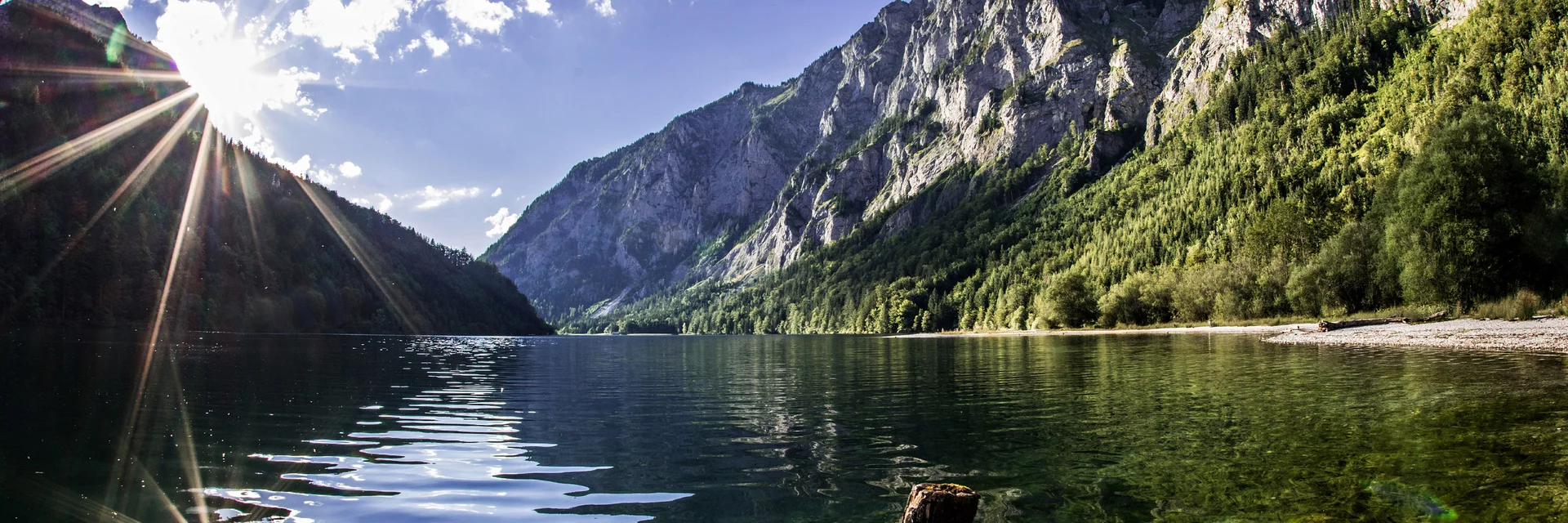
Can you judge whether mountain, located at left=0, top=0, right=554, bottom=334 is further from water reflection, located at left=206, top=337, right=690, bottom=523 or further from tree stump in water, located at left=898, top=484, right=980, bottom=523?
tree stump in water, located at left=898, top=484, right=980, bottom=523

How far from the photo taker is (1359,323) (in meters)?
72.4

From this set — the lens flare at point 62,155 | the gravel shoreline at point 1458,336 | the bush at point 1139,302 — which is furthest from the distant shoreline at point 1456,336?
the lens flare at point 62,155

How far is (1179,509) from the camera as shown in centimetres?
1094

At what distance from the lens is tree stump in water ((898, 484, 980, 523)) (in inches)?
269

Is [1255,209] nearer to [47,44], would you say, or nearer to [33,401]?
[33,401]

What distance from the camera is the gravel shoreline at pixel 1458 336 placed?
132 ft

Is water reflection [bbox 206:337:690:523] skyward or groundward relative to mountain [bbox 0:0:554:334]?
groundward

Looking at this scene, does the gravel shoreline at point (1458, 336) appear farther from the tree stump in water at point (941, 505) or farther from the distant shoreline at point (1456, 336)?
the tree stump in water at point (941, 505)

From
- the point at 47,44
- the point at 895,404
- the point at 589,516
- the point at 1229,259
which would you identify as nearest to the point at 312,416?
the point at 589,516

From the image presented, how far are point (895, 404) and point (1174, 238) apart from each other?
141 m

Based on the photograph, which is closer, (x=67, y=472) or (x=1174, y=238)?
(x=67, y=472)

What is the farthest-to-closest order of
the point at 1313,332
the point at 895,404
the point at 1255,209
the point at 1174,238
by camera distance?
the point at 1174,238 < the point at 1255,209 < the point at 1313,332 < the point at 895,404

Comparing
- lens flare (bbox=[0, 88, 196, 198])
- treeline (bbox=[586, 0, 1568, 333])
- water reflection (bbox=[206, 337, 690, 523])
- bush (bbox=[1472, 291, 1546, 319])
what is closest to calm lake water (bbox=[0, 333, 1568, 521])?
water reflection (bbox=[206, 337, 690, 523])

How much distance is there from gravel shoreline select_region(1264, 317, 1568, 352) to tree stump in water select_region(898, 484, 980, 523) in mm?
47095
